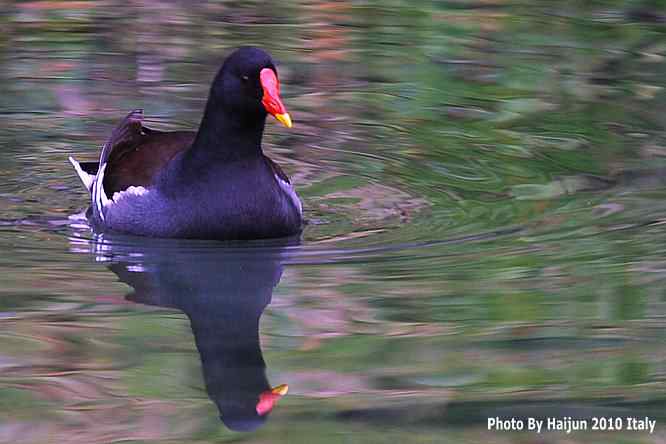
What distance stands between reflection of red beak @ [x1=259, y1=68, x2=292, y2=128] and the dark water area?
530 mm

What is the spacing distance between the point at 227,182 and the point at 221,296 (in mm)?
782

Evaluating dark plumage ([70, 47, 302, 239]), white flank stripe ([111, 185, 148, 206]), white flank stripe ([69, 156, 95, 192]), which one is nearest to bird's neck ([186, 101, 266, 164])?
dark plumage ([70, 47, 302, 239])

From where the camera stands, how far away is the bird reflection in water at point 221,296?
14.7 feet

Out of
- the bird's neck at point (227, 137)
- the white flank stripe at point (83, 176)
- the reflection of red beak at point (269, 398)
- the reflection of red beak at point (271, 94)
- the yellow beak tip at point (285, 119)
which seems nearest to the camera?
the reflection of red beak at point (269, 398)

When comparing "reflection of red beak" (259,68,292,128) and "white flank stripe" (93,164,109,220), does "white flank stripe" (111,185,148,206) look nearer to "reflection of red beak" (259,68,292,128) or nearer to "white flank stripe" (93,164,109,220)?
"white flank stripe" (93,164,109,220)

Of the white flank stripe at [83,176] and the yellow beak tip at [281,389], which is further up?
the yellow beak tip at [281,389]

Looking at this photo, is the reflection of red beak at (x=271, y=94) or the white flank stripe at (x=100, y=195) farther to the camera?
the white flank stripe at (x=100, y=195)

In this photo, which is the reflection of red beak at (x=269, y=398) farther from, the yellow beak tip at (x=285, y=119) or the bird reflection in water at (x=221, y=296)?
the yellow beak tip at (x=285, y=119)

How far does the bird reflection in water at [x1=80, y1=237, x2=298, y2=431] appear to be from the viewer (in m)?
4.47

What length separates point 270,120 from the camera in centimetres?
851

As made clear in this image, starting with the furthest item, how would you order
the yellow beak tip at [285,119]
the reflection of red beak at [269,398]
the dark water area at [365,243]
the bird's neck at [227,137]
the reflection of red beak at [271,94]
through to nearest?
the bird's neck at [227,137] < the reflection of red beak at [271,94] < the yellow beak tip at [285,119] < the dark water area at [365,243] < the reflection of red beak at [269,398]

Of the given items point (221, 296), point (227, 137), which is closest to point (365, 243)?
point (227, 137)

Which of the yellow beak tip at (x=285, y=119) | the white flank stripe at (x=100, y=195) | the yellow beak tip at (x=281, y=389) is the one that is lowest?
the white flank stripe at (x=100, y=195)

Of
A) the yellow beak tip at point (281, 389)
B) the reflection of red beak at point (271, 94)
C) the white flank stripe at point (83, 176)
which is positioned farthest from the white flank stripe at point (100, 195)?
the yellow beak tip at point (281, 389)
